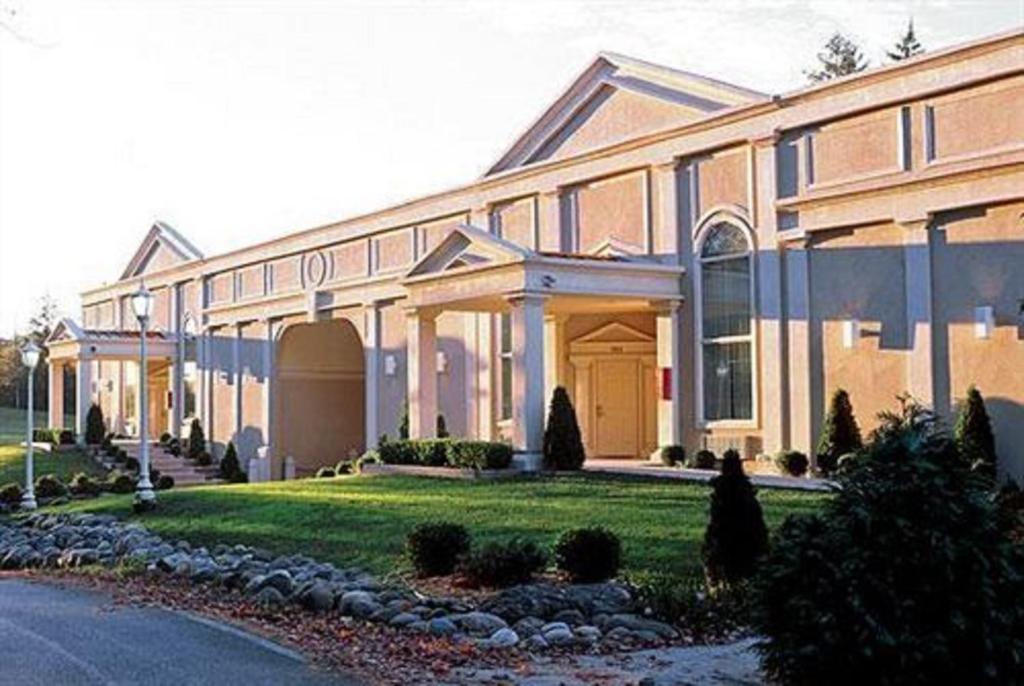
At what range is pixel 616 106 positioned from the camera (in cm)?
2647

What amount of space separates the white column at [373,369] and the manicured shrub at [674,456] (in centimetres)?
1152

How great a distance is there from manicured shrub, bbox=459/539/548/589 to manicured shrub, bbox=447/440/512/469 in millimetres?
9337

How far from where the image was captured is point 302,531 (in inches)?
694

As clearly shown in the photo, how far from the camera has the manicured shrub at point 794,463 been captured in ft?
69.8

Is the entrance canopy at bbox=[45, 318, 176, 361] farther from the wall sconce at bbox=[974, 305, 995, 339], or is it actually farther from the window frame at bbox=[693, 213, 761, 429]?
the wall sconce at bbox=[974, 305, 995, 339]

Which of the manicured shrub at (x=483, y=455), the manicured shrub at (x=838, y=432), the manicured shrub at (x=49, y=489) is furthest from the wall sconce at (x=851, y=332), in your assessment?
the manicured shrub at (x=49, y=489)

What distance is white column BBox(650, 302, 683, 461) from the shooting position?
24141 millimetres

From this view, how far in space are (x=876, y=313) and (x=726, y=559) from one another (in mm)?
9915

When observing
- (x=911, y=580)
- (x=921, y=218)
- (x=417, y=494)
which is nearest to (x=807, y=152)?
(x=921, y=218)

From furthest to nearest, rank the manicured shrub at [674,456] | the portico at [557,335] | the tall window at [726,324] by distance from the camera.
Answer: the manicured shrub at [674,456] < the tall window at [726,324] < the portico at [557,335]

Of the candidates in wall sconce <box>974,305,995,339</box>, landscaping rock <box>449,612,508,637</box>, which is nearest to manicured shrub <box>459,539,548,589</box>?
landscaping rock <box>449,612,508,637</box>

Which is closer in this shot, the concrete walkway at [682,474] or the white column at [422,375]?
the concrete walkway at [682,474]

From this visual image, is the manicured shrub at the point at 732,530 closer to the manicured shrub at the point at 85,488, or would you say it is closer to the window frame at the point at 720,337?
the window frame at the point at 720,337

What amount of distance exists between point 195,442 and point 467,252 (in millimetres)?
17899
